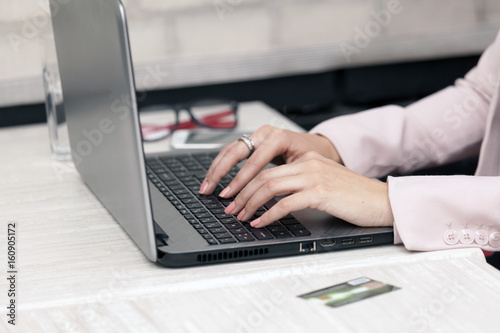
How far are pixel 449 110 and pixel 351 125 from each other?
21 cm

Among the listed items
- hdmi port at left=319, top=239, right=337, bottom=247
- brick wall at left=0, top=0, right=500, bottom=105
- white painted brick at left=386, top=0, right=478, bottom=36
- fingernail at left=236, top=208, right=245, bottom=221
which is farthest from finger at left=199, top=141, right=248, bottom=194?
white painted brick at left=386, top=0, right=478, bottom=36

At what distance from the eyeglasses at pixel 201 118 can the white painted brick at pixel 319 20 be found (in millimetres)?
292

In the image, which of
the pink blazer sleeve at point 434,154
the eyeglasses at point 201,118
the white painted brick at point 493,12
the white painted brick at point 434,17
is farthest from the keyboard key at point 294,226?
the white painted brick at point 493,12

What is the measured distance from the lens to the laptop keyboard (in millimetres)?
799

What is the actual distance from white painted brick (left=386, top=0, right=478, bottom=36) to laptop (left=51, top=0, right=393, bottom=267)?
86 centimetres

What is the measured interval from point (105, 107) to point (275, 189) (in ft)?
0.69

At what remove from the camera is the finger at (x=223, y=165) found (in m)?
0.95

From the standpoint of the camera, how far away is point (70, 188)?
1.05 m

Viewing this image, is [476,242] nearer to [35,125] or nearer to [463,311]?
[463,311]

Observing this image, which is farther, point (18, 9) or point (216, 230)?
point (18, 9)

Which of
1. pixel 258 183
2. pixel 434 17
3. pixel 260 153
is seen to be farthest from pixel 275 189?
pixel 434 17

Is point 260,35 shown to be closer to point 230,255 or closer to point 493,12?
point 493,12

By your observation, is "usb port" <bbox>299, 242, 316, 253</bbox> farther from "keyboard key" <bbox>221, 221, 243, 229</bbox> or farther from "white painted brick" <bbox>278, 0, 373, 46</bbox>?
"white painted brick" <bbox>278, 0, 373, 46</bbox>

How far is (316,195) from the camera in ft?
2.69
